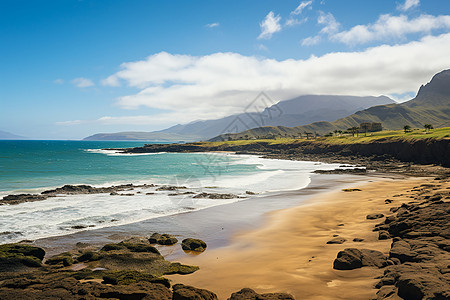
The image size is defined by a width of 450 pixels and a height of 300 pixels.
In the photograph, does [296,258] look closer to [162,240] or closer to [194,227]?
[162,240]

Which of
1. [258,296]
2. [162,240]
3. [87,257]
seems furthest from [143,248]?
[258,296]

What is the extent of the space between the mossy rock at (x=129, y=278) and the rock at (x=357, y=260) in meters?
5.96

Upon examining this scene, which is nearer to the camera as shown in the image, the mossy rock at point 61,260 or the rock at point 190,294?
the rock at point 190,294

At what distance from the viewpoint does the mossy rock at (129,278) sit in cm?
902

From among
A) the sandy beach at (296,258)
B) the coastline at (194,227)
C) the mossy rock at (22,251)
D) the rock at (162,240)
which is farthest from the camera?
the coastline at (194,227)

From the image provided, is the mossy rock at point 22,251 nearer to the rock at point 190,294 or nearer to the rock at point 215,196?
the rock at point 190,294

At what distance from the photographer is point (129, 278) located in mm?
9375

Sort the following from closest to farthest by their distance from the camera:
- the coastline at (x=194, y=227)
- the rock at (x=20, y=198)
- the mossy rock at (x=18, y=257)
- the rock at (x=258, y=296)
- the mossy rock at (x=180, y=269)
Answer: the rock at (x=258, y=296)
the mossy rock at (x=180, y=269)
the mossy rock at (x=18, y=257)
the coastline at (x=194, y=227)
the rock at (x=20, y=198)

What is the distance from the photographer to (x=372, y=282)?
27.6 ft

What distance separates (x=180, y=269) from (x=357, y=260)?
21.4ft

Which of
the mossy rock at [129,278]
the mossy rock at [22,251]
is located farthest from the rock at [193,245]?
the mossy rock at [22,251]

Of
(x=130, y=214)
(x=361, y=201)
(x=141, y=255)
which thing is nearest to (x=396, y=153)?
(x=361, y=201)

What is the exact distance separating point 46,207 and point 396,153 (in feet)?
242

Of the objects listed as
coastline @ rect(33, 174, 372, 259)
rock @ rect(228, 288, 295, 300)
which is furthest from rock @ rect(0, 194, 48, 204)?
rock @ rect(228, 288, 295, 300)
